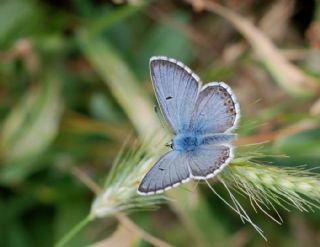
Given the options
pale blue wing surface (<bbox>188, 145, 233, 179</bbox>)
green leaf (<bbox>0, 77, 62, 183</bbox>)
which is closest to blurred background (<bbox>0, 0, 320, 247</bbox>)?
green leaf (<bbox>0, 77, 62, 183</bbox>)

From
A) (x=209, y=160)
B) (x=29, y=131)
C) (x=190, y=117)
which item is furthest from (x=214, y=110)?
(x=29, y=131)

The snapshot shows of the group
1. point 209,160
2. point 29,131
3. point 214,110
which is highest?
point 214,110

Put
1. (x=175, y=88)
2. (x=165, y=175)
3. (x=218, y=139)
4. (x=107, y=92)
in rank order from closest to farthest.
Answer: (x=165, y=175) → (x=218, y=139) → (x=175, y=88) → (x=107, y=92)

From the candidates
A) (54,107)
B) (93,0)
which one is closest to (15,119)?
(54,107)

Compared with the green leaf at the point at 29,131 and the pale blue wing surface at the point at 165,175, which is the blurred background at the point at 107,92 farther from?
the pale blue wing surface at the point at 165,175

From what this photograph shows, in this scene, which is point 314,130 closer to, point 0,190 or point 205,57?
point 205,57

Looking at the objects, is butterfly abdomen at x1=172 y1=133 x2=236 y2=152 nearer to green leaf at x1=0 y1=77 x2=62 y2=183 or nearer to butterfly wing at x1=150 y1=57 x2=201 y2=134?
butterfly wing at x1=150 y1=57 x2=201 y2=134

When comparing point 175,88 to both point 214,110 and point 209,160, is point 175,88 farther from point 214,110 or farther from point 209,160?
point 209,160
